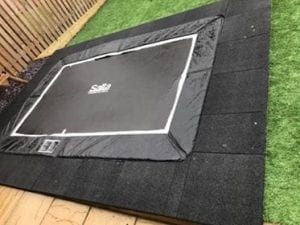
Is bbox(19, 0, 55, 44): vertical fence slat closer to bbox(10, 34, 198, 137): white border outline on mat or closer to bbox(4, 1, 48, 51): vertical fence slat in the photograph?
bbox(4, 1, 48, 51): vertical fence slat

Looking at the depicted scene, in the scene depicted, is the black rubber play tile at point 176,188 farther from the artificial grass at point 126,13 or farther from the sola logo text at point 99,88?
the artificial grass at point 126,13

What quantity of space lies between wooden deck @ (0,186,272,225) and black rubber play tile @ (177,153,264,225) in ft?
0.94

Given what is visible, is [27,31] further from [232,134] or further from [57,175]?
[232,134]

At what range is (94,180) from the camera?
7.47ft

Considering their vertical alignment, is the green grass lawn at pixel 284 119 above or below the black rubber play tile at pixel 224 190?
below

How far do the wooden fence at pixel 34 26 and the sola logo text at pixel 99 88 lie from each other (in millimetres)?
2080

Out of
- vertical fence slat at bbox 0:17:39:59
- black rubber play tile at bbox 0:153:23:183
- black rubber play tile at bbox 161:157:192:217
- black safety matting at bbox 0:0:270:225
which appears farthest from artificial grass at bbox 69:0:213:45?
black rubber play tile at bbox 161:157:192:217

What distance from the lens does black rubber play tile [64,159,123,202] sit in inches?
85.5

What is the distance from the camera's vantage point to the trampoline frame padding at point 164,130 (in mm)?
2205

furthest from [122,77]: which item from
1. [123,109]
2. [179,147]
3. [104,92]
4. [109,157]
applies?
[179,147]

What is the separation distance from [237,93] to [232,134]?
43cm

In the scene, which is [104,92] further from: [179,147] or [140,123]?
[179,147]

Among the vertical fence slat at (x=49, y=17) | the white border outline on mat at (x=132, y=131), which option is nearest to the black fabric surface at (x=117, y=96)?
the white border outline on mat at (x=132, y=131)

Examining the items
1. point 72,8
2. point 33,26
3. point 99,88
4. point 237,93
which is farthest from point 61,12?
point 237,93
